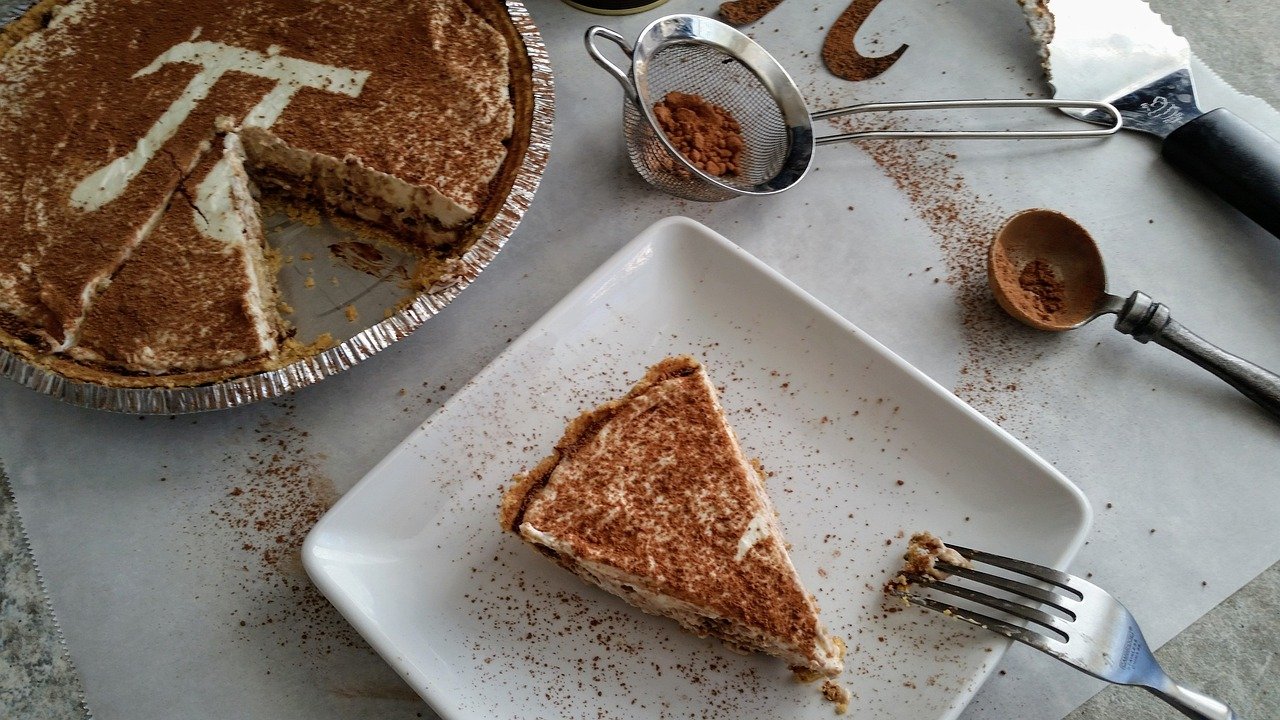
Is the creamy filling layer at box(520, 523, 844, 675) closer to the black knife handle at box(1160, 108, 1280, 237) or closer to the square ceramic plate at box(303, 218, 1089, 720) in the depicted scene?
the square ceramic plate at box(303, 218, 1089, 720)

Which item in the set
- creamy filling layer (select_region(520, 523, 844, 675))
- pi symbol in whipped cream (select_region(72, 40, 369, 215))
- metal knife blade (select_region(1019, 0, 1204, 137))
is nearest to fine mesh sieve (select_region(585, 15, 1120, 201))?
metal knife blade (select_region(1019, 0, 1204, 137))

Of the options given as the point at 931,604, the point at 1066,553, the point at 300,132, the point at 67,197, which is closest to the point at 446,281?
the point at 300,132

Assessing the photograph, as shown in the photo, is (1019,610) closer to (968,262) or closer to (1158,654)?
(1158,654)

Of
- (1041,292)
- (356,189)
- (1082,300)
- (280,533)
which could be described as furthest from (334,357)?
(1082,300)

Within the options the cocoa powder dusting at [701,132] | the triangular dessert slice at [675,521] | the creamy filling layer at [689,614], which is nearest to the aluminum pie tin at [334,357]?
the cocoa powder dusting at [701,132]

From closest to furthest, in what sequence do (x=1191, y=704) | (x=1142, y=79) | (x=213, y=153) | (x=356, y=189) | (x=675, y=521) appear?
(x=1191, y=704), (x=675, y=521), (x=213, y=153), (x=356, y=189), (x=1142, y=79)

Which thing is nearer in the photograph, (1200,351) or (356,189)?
(1200,351)

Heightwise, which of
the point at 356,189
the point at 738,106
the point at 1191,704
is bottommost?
the point at 1191,704

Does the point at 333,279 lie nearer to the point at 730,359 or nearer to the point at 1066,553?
the point at 730,359
